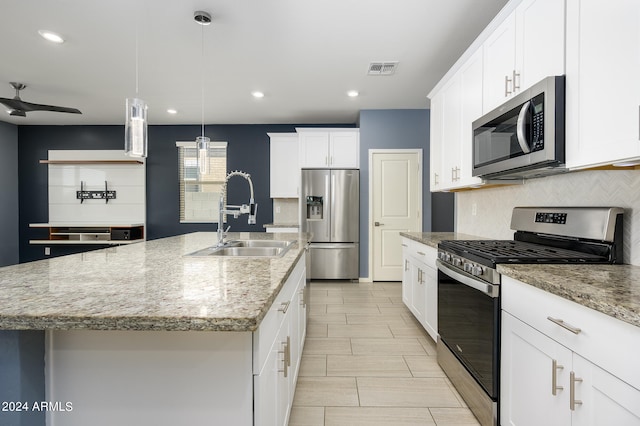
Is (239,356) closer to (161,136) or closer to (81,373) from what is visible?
(81,373)

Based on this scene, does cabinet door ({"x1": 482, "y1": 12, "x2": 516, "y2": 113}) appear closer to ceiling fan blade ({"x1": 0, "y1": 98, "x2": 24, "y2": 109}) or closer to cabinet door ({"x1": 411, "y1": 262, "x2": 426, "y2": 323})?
cabinet door ({"x1": 411, "y1": 262, "x2": 426, "y2": 323})

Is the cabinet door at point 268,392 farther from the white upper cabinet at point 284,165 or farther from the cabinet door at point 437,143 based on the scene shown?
the white upper cabinet at point 284,165

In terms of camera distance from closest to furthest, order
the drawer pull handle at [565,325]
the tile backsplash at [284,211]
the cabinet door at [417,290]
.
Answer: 1. the drawer pull handle at [565,325]
2. the cabinet door at [417,290]
3. the tile backsplash at [284,211]

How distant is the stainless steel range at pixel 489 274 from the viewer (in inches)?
60.2


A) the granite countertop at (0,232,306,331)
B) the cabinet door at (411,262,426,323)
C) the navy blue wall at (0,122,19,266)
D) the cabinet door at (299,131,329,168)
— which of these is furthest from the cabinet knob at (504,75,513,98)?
the navy blue wall at (0,122,19,266)

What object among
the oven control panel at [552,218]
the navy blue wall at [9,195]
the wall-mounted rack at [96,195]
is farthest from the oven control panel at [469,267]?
the navy blue wall at [9,195]

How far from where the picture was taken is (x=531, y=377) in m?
1.30

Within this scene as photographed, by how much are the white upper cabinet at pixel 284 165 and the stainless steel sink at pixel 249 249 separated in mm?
2955

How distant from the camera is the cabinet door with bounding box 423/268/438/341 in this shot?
8.20 ft

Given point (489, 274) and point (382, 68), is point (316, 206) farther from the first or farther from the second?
point (489, 274)

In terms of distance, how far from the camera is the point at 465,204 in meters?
3.33

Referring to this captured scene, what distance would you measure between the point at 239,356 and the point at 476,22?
3029mm

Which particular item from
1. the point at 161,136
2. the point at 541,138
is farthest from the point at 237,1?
the point at 161,136

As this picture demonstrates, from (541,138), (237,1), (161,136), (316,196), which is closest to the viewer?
(541,138)
